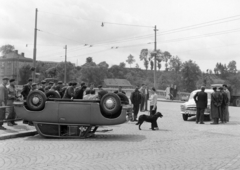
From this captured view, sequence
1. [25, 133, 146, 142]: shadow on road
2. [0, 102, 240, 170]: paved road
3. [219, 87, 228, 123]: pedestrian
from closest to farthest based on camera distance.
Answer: [0, 102, 240, 170]: paved road < [25, 133, 146, 142]: shadow on road < [219, 87, 228, 123]: pedestrian

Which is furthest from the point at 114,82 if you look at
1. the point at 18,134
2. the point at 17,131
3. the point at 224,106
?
the point at 18,134

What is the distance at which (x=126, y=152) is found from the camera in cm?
909

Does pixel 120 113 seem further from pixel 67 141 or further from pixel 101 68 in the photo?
pixel 101 68

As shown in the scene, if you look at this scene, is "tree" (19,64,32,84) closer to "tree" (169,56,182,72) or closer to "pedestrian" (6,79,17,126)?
"tree" (169,56,182,72)

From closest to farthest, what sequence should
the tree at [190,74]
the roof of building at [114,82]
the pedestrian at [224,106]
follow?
the pedestrian at [224,106]
the tree at [190,74]
the roof of building at [114,82]

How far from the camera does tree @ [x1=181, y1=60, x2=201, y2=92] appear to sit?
72875 millimetres

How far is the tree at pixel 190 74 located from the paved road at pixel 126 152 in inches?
2401

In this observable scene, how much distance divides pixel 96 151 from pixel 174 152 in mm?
1975

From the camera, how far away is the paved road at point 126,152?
755cm

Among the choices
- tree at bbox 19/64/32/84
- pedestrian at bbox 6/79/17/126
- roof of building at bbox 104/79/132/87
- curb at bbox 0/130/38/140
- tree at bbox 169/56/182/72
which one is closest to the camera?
curb at bbox 0/130/38/140

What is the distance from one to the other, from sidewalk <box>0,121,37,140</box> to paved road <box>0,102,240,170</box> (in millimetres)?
413

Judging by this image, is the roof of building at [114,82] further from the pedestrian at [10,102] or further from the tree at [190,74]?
the pedestrian at [10,102]

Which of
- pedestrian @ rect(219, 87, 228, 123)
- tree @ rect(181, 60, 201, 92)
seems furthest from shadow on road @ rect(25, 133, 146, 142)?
tree @ rect(181, 60, 201, 92)

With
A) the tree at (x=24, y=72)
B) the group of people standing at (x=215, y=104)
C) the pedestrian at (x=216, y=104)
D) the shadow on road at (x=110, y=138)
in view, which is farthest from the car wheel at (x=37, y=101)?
the tree at (x=24, y=72)
